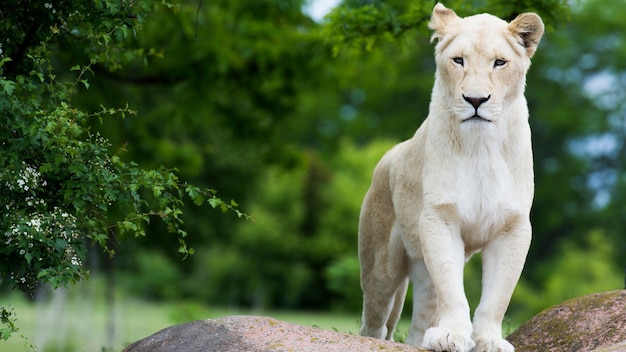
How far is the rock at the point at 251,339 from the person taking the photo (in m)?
5.34

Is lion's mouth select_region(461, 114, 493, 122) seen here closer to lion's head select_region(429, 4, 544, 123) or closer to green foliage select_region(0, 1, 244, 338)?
lion's head select_region(429, 4, 544, 123)

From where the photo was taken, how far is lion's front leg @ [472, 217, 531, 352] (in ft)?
18.3

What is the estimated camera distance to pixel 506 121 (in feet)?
18.6

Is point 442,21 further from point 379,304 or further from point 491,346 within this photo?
point 379,304

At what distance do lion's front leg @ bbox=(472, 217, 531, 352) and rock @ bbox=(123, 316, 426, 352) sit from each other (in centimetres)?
46

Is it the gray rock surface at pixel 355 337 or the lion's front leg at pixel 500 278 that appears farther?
the lion's front leg at pixel 500 278

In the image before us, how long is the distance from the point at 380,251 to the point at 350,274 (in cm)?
1150

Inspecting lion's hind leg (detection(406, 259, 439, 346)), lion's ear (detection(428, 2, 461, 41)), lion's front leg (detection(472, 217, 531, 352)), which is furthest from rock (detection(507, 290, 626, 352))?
lion's ear (detection(428, 2, 461, 41))

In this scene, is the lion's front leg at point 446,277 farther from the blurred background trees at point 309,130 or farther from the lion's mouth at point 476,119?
the blurred background trees at point 309,130

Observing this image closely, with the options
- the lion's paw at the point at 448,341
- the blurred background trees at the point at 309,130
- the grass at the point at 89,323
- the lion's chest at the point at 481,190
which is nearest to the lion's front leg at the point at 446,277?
the lion's paw at the point at 448,341

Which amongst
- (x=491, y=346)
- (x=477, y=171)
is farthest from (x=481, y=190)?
(x=491, y=346)

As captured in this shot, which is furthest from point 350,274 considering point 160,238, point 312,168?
point 312,168

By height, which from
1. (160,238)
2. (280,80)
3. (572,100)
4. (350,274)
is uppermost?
(572,100)

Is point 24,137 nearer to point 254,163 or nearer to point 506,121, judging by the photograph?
point 506,121
